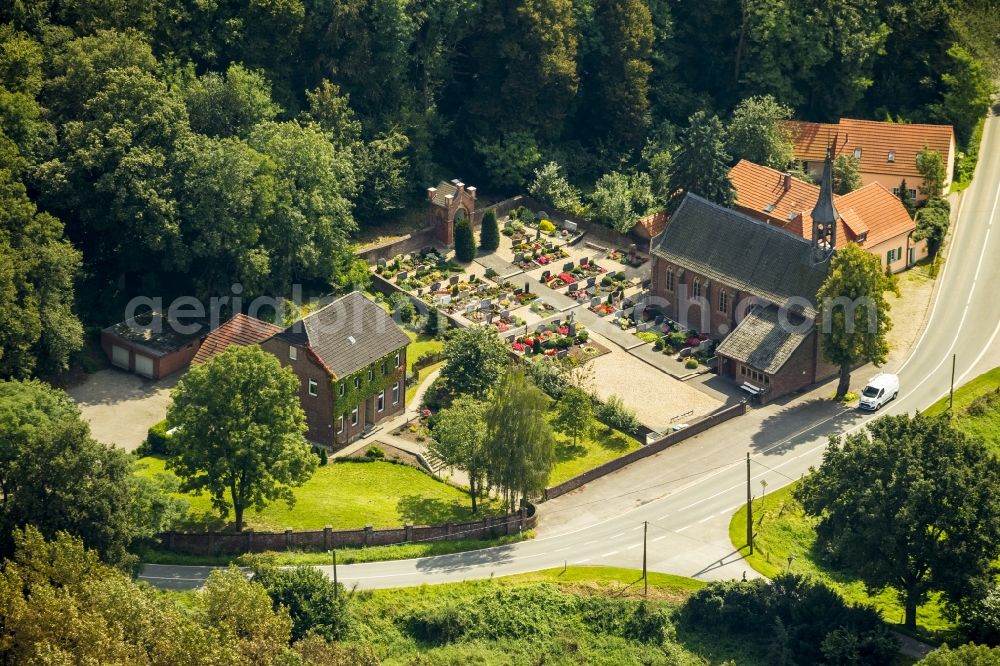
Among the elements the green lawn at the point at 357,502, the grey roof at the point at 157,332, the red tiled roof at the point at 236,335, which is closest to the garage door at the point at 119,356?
the grey roof at the point at 157,332

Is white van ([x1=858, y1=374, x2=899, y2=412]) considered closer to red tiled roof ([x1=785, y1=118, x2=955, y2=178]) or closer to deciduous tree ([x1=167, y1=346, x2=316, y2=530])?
red tiled roof ([x1=785, y1=118, x2=955, y2=178])

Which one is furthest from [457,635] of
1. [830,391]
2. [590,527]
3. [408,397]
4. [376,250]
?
[376,250]


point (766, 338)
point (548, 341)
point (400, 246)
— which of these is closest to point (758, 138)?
point (766, 338)

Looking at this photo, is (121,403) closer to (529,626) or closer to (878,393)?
(529,626)

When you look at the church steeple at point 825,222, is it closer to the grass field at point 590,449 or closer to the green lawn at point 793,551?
the grass field at point 590,449

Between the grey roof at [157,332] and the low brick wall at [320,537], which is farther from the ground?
the grey roof at [157,332]

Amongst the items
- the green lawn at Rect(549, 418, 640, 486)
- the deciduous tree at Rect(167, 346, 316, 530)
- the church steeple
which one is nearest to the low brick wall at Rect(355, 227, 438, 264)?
the green lawn at Rect(549, 418, 640, 486)

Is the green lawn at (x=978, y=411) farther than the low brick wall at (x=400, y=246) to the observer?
No

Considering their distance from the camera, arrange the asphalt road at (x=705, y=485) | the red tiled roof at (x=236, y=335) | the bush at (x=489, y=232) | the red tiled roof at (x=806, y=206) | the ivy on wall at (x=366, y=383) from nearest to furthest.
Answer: the asphalt road at (x=705, y=485) → the ivy on wall at (x=366, y=383) → the red tiled roof at (x=236, y=335) → the red tiled roof at (x=806, y=206) → the bush at (x=489, y=232)
